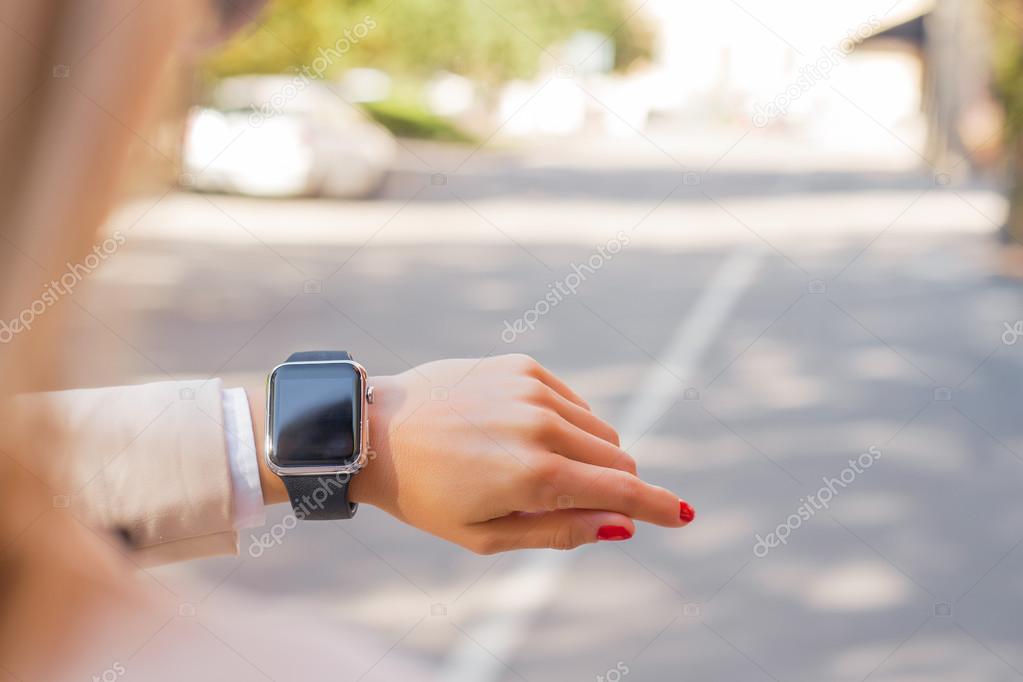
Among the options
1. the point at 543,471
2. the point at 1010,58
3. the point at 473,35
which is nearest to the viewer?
the point at 543,471

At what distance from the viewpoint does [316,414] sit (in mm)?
1014

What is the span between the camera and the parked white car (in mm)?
14047

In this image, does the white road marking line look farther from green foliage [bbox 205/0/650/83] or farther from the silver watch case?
green foliage [bbox 205/0/650/83]

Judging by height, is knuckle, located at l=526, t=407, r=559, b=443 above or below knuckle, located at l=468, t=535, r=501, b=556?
above

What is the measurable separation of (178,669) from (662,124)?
4657cm

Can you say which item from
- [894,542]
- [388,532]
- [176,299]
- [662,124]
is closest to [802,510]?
[894,542]

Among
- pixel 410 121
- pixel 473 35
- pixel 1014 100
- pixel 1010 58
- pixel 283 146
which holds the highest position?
pixel 1010 58

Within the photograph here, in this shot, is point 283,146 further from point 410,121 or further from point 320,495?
point 320,495

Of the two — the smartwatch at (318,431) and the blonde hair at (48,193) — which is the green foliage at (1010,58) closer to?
the smartwatch at (318,431)

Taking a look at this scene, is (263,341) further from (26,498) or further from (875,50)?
(875,50)

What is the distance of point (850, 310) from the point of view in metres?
8.66

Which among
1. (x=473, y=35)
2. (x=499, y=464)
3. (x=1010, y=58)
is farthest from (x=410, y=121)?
(x=499, y=464)

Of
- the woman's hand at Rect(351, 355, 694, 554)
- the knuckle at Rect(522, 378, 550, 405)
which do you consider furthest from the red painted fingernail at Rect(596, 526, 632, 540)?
the knuckle at Rect(522, 378, 550, 405)

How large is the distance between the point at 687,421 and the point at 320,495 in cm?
456
